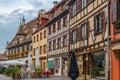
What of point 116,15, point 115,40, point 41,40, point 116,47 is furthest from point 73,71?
point 41,40

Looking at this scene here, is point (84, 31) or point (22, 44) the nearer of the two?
point (84, 31)

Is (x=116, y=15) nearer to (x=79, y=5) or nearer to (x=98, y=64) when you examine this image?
(x=98, y=64)

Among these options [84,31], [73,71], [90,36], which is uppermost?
[84,31]

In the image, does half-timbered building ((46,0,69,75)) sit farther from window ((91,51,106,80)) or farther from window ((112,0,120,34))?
window ((112,0,120,34))

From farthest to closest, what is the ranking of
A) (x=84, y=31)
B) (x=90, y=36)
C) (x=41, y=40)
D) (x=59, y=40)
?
(x=41, y=40) → (x=59, y=40) → (x=84, y=31) → (x=90, y=36)

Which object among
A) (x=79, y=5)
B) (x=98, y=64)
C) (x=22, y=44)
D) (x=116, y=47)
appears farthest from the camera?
(x=22, y=44)

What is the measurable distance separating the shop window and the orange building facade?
3105 millimetres

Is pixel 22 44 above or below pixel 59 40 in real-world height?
above

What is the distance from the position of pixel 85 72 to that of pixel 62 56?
36.2ft

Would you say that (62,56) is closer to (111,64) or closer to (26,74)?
(26,74)

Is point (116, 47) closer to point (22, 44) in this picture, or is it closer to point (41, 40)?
point (41, 40)

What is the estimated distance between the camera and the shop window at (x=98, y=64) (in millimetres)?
27309

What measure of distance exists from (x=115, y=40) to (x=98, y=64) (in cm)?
633

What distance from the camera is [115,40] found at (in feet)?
74.8
